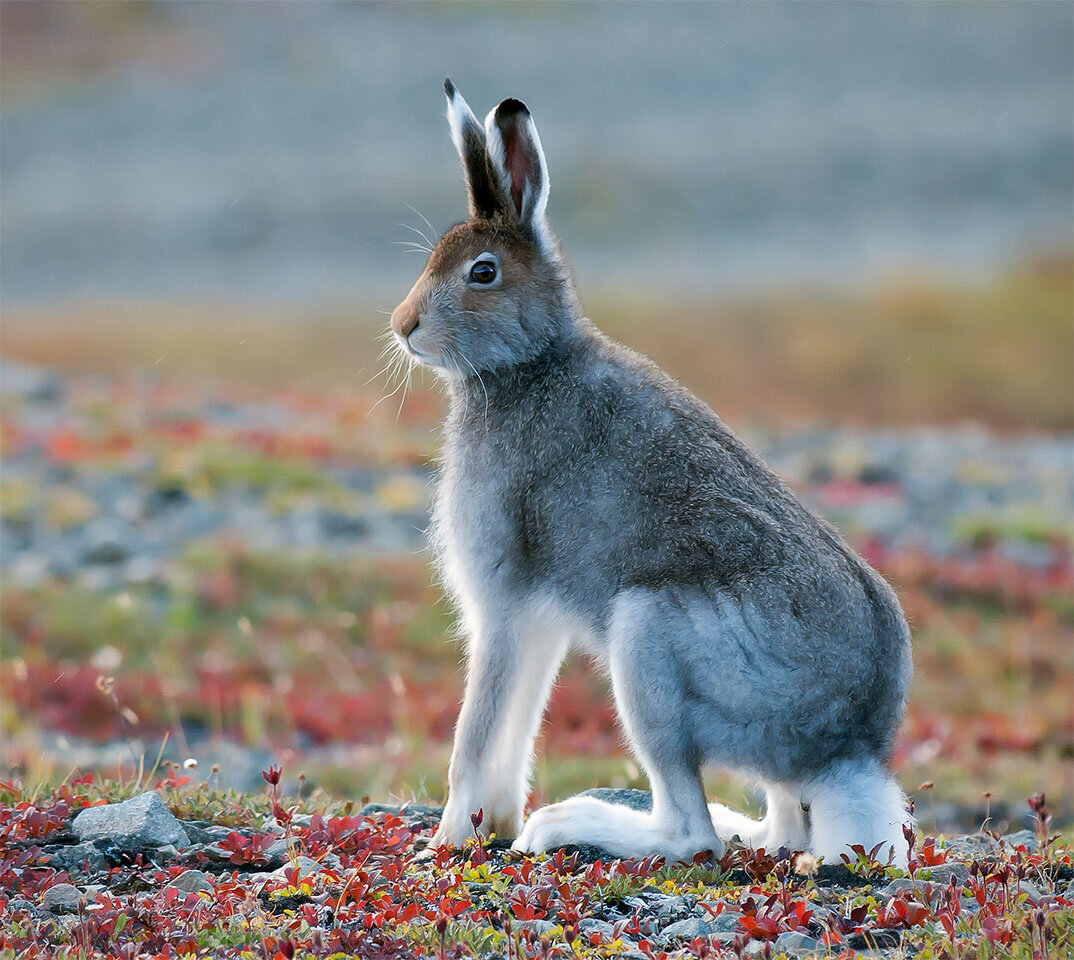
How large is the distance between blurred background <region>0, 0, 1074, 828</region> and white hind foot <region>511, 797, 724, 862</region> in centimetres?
113

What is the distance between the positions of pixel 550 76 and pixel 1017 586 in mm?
42221

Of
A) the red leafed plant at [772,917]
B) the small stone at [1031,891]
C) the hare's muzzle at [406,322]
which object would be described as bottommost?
the red leafed plant at [772,917]

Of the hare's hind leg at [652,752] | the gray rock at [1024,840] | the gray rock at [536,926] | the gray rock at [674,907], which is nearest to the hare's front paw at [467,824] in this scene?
the hare's hind leg at [652,752]

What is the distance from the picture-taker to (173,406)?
75.5ft

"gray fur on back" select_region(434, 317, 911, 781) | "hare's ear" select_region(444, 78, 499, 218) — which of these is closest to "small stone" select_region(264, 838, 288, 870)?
"gray fur on back" select_region(434, 317, 911, 781)

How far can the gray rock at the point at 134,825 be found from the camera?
6211mm

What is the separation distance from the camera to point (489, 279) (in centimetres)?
695

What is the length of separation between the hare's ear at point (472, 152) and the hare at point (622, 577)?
0.01 metres

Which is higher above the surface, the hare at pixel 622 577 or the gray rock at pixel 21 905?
the hare at pixel 622 577

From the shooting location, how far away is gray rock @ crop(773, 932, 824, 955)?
4883 millimetres

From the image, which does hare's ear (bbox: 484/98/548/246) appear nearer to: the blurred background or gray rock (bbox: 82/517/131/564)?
the blurred background

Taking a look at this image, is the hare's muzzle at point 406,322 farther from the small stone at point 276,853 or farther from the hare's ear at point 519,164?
the small stone at point 276,853

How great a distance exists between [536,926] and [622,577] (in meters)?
1.71

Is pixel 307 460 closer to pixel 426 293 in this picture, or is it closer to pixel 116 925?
pixel 426 293
